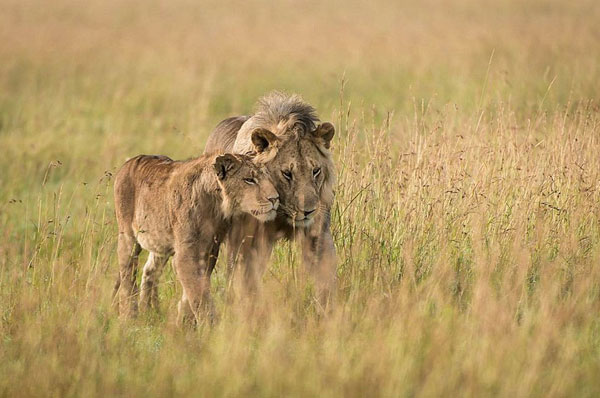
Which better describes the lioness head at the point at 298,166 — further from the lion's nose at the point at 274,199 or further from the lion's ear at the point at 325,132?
the lion's nose at the point at 274,199

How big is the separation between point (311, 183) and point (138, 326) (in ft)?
4.75

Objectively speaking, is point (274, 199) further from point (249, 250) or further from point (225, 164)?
point (249, 250)

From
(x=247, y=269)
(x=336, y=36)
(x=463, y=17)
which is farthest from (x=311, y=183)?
(x=463, y=17)

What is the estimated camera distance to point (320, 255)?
6480 millimetres

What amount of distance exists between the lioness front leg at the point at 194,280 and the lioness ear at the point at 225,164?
52cm

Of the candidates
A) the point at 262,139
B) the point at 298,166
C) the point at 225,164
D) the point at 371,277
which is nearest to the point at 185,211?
the point at 225,164

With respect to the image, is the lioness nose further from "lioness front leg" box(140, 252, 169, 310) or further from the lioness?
"lioness front leg" box(140, 252, 169, 310)

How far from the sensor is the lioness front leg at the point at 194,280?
614cm

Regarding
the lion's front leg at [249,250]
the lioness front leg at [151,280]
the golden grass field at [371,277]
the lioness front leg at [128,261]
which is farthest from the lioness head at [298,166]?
the lioness front leg at [128,261]

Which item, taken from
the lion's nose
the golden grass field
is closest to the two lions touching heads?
the lion's nose

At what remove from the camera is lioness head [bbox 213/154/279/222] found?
608cm

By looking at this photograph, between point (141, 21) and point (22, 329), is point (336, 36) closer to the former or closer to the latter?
point (141, 21)

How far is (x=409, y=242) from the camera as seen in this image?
666 centimetres

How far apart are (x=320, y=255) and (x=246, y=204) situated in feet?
2.14
